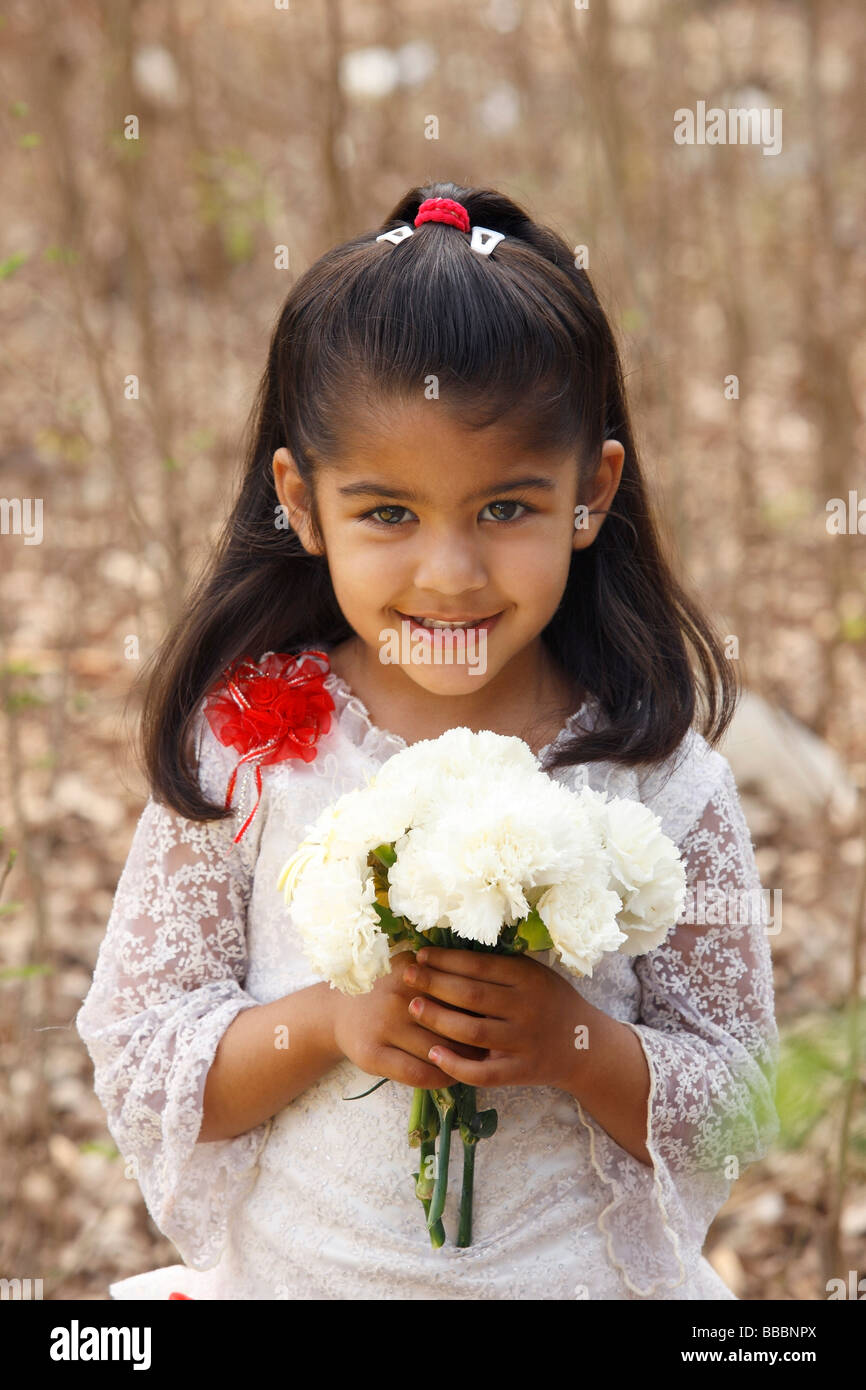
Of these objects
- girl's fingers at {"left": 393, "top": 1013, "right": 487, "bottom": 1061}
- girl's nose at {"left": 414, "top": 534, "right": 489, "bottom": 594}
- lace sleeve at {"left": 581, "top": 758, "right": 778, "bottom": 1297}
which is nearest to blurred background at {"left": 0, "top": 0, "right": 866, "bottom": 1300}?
lace sleeve at {"left": 581, "top": 758, "right": 778, "bottom": 1297}

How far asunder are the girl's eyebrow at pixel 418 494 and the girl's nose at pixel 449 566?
0.05m

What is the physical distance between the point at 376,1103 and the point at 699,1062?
1.35 ft

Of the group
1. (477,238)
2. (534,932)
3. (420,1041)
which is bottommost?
(420,1041)

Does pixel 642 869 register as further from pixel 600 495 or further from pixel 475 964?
pixel 600 495

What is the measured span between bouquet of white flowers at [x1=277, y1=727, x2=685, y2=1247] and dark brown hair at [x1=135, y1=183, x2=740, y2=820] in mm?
363

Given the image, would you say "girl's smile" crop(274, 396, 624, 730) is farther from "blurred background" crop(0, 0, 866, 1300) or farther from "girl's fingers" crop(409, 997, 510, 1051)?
"blurred background" crop(0, 0, 866, 1300)

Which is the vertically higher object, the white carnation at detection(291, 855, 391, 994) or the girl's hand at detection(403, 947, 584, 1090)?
the white carnation at detection(291, 855, 391, 994)

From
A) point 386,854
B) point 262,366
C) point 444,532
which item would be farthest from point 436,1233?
point 262,366

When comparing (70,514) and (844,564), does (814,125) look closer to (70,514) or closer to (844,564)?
(844,564)

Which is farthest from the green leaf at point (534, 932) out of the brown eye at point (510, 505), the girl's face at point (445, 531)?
the brown eye at point (510, 505)

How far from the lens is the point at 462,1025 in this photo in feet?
4.92

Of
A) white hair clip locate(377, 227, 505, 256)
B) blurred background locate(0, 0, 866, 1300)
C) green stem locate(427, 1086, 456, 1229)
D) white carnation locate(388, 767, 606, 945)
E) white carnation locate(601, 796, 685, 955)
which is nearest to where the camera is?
white carnation locate(388, 767, 606, 945)

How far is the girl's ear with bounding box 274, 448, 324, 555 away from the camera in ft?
5.94

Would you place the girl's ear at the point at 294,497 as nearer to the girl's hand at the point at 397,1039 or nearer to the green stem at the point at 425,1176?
the girl's hand at the point at 397,1039
